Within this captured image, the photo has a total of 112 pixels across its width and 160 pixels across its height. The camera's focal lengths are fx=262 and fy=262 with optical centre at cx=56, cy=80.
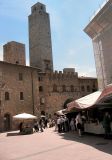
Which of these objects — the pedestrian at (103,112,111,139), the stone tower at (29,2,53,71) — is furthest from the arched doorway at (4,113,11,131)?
the pedestrian at (103,112,111,139)

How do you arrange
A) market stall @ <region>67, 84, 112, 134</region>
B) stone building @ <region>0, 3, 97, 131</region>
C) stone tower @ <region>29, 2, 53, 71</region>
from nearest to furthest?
market stall @ <region>67, 84, 112, 134</region> < stone building @ <region>0, 3, 97, 131</region> < stone tower @ <region>29, 2, 53, 71</region>

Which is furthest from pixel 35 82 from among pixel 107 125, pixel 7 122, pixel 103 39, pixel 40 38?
pixel 107 125

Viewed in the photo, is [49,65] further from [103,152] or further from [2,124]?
[103,152]

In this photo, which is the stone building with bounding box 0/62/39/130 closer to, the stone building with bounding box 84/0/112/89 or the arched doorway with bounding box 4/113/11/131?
the arched doorway with bounding box 4/113/11/131

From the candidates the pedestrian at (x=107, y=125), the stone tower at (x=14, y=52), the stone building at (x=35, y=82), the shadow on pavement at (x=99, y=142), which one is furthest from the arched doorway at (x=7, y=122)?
the pedestrian at (x=107, y=125)

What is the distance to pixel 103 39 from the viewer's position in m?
19.2

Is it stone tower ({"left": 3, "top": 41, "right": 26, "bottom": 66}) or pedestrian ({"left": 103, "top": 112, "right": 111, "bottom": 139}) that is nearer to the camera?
pedestrian ({"left": 103, "top": 112, "right": 111, "bottom": 139})

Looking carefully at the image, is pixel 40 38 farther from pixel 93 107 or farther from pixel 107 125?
pixel 107 125

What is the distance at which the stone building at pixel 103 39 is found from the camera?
58.9ft

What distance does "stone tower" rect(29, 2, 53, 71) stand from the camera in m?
56.2

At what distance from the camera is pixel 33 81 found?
38812 millimetres

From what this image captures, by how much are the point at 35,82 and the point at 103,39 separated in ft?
69.7

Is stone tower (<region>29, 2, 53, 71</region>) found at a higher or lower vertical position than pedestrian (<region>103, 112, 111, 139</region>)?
higher

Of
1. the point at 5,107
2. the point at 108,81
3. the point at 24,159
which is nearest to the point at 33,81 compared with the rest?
the point at 5,107
